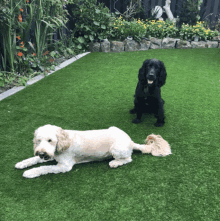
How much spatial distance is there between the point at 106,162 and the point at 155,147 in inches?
22.4

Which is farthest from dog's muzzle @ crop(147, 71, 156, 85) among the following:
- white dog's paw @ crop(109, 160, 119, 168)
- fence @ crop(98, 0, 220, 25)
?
fence @ crop(98, 0, 220, 25)

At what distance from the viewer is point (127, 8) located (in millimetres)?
8391

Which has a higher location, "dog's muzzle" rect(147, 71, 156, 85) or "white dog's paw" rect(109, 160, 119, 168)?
"dog's muzzle" rect(147, 71, 156, 85)

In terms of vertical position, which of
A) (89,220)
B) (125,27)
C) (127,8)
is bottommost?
(89,220)

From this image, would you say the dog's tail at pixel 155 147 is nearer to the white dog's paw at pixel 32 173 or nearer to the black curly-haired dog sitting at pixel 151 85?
the black curly-haired dog sitting at pixel 151 85

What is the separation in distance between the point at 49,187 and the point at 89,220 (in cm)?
52

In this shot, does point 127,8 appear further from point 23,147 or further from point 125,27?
point 23,147

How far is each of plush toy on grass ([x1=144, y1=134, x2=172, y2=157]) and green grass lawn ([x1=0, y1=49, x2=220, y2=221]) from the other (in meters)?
0.07

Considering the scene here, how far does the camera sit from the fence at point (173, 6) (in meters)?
8.70

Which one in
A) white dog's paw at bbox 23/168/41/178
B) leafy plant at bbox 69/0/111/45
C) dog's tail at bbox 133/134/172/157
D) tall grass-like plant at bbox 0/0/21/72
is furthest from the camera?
leafy plant at bbox 69/0/111/45

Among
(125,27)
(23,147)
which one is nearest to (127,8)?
(125,27)

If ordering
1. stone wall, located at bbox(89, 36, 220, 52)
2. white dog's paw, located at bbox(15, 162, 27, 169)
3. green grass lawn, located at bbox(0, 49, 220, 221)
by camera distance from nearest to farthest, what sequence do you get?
green grass lawn, located at bbox(0, 49, 220, 221) → white dog's paw, located at bbox(15, 162, 27, 169) → stone wall, located at bbox(89, 36, 220, 52)

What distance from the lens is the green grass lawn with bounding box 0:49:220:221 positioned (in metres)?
1.79

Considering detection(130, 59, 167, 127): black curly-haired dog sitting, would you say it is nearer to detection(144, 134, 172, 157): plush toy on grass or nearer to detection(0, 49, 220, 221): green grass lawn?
detection(0, 49, 220, 221): green grass lawn
